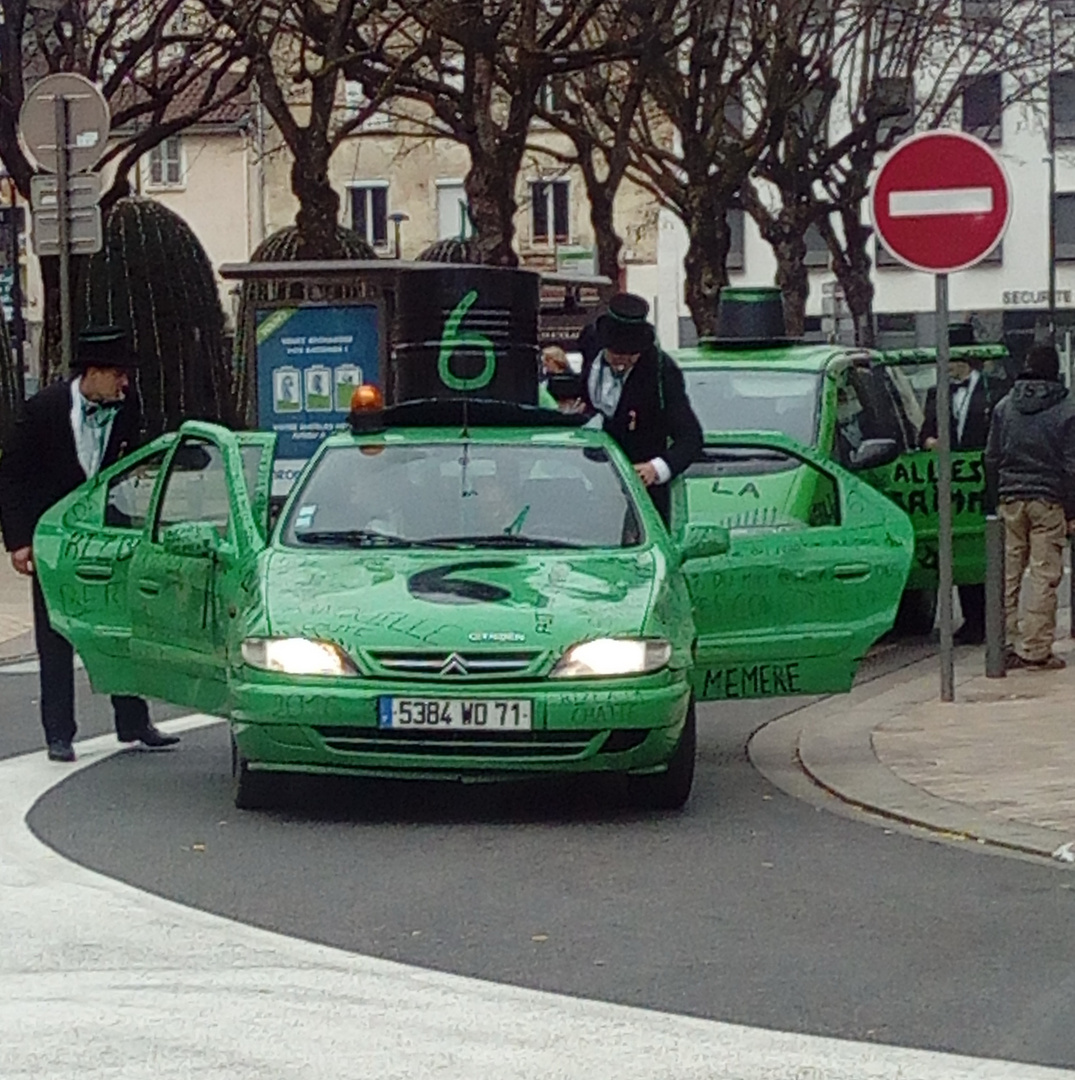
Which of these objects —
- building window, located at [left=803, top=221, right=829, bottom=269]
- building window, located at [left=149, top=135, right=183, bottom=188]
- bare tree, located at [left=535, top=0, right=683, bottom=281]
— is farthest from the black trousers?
building window, located at [left=149, top=135, right=183, bottom=188]

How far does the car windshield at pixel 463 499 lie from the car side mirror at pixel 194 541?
11.2 inches

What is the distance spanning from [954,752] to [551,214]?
Answer: 6484 centimetres

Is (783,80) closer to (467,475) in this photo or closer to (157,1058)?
(467,475)

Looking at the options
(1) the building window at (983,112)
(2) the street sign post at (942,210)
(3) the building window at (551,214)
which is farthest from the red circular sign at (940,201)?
(3) the building window at (551,214)

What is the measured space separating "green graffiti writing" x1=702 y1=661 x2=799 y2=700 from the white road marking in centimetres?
365

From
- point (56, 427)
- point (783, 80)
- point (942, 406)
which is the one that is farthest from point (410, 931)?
point (783, 80)

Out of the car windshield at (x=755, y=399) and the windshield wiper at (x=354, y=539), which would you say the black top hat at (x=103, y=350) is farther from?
the car windshield at (x=755, y=399)

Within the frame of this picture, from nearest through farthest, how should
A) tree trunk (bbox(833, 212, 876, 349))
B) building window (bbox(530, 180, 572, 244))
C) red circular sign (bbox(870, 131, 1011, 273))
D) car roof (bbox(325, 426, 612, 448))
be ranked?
car roof (bbox(325, 426, 612, 448))
red circular sign (bbox(870, 131, 1011, 273))
tree trunk (bbox(833, 212, 876, 349))
building window (bbox(530, 180, 572, 244))

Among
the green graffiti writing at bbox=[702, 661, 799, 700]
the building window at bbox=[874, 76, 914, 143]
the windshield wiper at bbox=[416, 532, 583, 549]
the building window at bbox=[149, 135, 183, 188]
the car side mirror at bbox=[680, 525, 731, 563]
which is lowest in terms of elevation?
the green graffiti writing at bbox=[702, 661, 799, 700]

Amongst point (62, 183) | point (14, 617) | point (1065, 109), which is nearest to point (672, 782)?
point (62, 183)

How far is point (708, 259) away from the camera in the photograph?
4125 cm

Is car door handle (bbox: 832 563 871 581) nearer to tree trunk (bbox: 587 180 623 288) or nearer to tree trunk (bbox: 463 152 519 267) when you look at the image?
tree trunk (bbox: 463 152 519 267)

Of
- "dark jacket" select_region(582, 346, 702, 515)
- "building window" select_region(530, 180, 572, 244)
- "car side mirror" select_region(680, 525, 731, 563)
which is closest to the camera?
"car side mirror" select_region(680, 525, 731, 563)

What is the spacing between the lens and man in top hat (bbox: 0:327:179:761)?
39.2 feet
